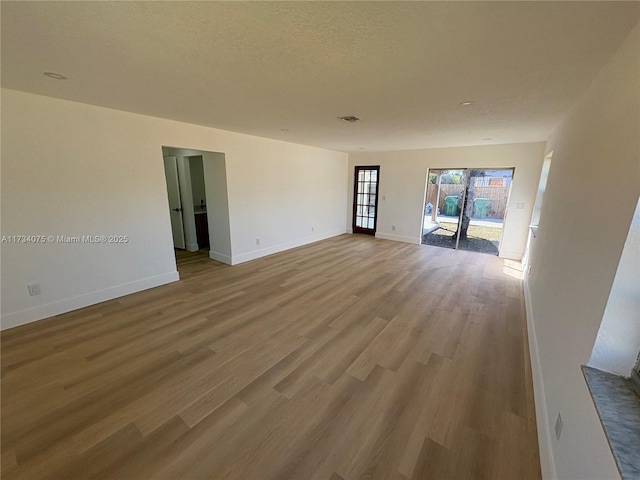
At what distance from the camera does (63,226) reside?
2910mm

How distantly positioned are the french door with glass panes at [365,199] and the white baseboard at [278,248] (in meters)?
0.83

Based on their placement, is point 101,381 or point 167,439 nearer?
point 167,439

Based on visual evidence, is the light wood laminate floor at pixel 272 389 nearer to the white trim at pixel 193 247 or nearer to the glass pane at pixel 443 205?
the white trim at pixel 193 247

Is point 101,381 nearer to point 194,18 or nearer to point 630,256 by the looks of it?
point 194,18

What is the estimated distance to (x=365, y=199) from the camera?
7.56 m

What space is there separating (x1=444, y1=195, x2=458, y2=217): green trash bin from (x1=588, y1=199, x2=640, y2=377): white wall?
609cm

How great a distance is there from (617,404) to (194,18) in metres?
2.52

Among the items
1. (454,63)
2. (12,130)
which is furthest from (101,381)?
(454,63)

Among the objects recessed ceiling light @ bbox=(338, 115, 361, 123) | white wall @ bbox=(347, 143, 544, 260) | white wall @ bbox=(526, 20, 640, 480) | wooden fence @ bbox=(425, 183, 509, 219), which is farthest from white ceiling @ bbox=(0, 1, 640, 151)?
wooden fence @ bbox=(425, 183, 509, 219)

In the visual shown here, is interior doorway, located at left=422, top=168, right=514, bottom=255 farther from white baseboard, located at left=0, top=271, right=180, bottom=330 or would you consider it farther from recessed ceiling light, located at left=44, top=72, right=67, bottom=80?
recessed ceiling light, located at left=44, top=72, right=67, bottom=80

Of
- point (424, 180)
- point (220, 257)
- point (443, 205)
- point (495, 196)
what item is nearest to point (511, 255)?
point (495, 196)

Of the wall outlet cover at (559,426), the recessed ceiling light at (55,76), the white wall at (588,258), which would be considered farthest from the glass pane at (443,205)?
the recessed ceiling light at (55,76)

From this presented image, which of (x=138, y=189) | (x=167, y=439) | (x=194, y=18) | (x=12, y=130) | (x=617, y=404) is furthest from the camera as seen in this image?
(x=138, y=189)

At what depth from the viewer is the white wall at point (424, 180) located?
508 centimetres
